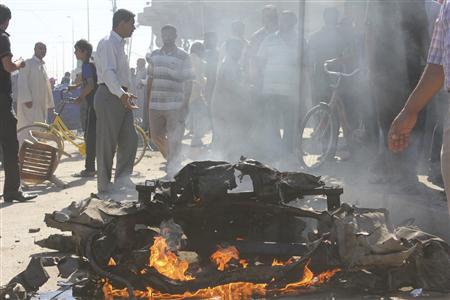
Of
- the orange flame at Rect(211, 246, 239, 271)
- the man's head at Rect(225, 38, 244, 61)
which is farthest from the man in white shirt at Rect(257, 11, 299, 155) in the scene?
the orange flame at Rect(211, 246, 239, 271)

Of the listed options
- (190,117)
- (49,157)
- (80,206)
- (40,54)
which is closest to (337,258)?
(80,206)

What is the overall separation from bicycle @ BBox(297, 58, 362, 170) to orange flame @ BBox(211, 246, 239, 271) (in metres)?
3.96

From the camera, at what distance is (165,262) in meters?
3.25

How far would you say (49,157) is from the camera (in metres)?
7.81

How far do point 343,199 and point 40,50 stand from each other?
6.52 meters

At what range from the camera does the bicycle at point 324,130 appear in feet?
24.2

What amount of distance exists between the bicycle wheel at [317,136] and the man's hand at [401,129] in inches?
163

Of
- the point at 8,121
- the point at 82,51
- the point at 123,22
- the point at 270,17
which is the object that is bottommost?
the point at 8,121

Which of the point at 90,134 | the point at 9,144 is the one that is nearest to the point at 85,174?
the point at 90,134

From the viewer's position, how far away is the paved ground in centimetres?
450

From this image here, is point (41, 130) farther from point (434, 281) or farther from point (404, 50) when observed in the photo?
point (434, 281)

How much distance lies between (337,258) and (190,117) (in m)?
10.1

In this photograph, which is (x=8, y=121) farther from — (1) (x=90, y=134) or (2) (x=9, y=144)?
(1) (x=90, y=134)

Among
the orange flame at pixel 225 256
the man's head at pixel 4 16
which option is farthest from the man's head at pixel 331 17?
the orange flame at pixel 225 256
